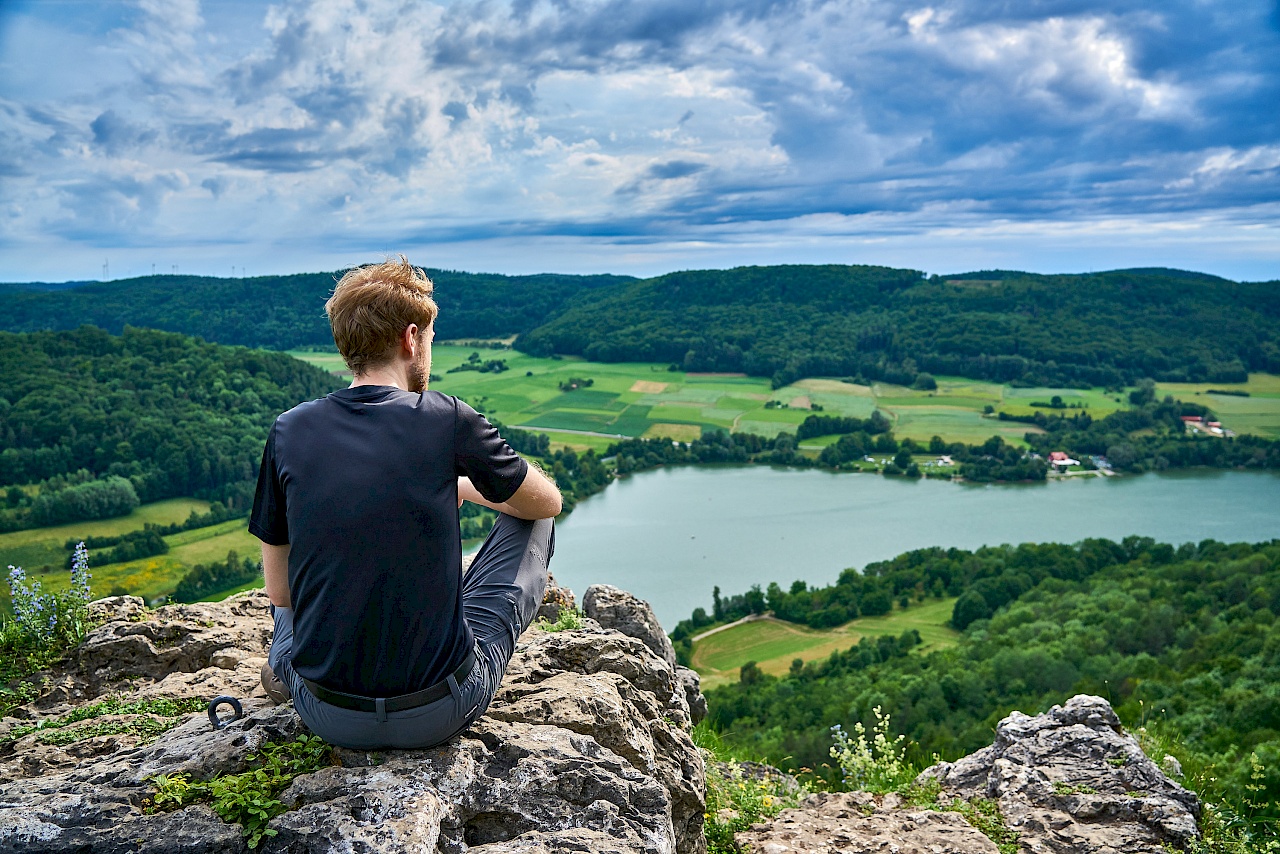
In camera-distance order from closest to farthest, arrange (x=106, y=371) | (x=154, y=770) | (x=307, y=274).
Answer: (x=154, y=770)
(x=106, y=371)
(x=307, y=274)

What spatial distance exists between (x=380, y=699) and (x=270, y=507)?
2.34ft

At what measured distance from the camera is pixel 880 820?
14.7 ft

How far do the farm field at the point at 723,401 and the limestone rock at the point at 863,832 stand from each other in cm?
6252

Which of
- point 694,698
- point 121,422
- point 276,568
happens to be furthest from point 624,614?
point 121,422

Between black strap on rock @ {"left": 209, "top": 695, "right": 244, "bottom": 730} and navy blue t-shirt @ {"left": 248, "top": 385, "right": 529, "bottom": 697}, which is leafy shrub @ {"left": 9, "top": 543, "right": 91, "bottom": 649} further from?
navy blue t-shirt @ {"left": 248, "top": 385, "right": 529, "bottom": 697}

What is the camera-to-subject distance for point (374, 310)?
2764mm

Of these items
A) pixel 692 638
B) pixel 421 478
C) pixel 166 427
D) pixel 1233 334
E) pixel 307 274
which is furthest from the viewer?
pixel 1233 334

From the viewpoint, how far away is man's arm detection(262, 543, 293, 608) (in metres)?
2.85

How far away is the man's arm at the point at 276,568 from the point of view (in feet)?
9.36

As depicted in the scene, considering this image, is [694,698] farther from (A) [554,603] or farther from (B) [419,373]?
(B) [419,373]

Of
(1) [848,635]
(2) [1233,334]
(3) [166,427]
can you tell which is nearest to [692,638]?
(1) [848,635]

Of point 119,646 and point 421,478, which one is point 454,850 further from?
point 119,646

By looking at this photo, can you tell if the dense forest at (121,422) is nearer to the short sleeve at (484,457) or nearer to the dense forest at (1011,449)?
the dense forest at (1011,449)

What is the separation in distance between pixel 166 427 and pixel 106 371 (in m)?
6.79
